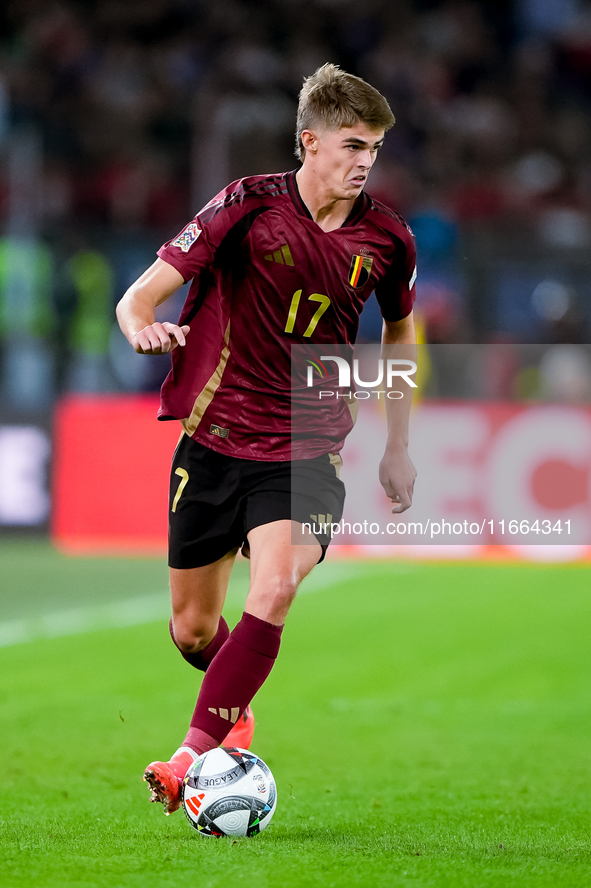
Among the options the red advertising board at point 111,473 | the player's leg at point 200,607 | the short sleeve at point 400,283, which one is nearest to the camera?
the short sleeve at point 400,283

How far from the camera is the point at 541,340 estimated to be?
526 inches

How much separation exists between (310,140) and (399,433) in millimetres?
1051

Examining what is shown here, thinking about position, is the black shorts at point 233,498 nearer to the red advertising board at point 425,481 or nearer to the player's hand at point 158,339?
the player's hand at point 158,339

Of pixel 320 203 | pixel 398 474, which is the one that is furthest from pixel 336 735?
pixel 320 203

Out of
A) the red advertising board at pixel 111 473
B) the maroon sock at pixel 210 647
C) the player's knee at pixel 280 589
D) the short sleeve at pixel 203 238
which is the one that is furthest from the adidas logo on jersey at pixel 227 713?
the red advertising board at pixel 111 473

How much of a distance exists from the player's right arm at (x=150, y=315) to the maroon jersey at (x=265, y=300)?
0.12 meters

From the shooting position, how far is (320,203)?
413cm

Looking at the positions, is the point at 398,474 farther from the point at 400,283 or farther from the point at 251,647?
the point at 251,647

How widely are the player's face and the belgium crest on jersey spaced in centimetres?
22

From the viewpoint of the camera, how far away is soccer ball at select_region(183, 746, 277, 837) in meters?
3.67

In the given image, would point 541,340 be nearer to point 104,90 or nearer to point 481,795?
point 104,90

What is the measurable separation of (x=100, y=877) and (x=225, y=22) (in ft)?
56.0

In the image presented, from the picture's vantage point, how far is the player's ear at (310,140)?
4.03m

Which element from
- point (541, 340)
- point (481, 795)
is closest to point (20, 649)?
point (481, 795)
